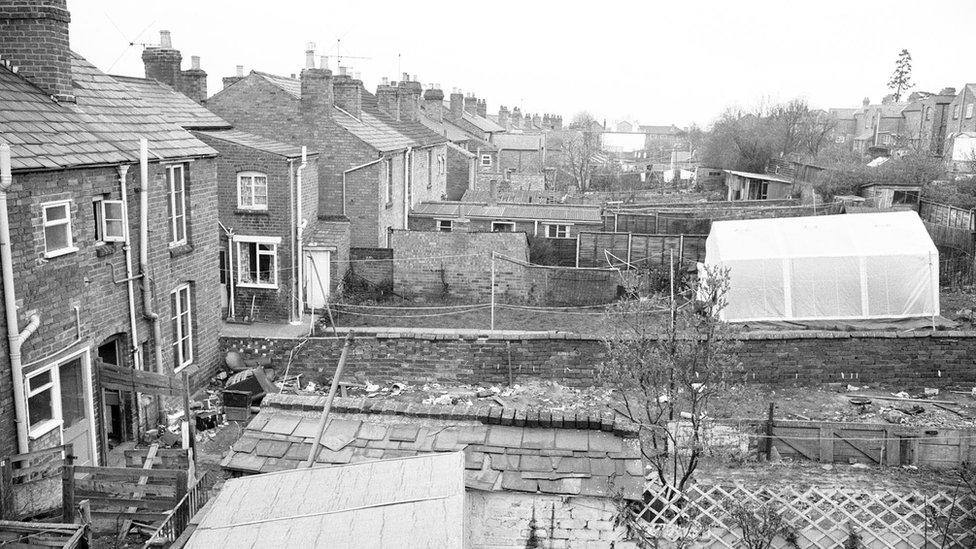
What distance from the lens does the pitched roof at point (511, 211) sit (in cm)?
3152

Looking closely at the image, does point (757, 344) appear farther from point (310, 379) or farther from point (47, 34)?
point (47, 34)

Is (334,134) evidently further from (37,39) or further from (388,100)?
(37,39)

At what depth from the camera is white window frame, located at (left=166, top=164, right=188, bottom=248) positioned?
49.3ft

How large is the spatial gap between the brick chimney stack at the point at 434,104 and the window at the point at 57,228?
37353 millimetres

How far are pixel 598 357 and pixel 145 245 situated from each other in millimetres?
8785

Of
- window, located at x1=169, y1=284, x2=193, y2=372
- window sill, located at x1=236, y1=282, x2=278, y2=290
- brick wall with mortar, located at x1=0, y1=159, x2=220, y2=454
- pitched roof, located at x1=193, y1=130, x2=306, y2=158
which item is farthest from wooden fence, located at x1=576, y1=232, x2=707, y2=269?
window, located at x1=169, y1=284, x2=193, y2=372

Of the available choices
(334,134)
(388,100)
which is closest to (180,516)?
(334,134)

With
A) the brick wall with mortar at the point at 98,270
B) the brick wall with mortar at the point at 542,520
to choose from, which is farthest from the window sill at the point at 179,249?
the brick wall with mortar at the point at 542,520

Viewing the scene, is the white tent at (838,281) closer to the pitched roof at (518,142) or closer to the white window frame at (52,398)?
the white window frame at (52,398)

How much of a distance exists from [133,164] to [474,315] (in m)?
11.8

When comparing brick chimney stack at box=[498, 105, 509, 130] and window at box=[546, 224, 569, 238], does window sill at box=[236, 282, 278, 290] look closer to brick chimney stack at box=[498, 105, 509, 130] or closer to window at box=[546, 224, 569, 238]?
window at box=[546, 224, 569, 238]

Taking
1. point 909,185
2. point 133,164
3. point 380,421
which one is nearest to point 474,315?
point 133,164

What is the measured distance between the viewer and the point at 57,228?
11391 mm

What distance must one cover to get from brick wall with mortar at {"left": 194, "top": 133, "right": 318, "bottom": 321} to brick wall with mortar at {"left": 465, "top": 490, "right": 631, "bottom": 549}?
1665cm
